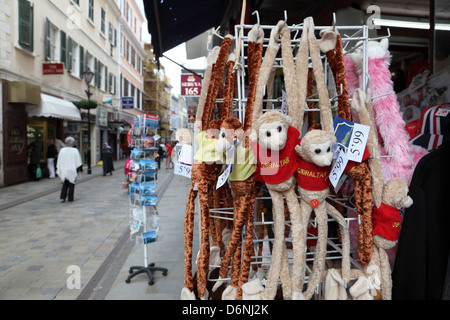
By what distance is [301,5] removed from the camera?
11.4ft

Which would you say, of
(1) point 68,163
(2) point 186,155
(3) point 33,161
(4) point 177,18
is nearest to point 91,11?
(3) point 33,161

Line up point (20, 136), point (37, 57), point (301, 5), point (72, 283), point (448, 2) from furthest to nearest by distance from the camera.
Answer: point (37, 57), point (20, 136), point (301, 5), point (72, 283), point (448, 2)

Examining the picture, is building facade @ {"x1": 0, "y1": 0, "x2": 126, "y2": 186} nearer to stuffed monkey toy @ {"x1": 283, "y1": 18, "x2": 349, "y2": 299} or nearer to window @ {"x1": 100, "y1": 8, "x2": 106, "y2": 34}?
window @ {"x1": 100, "y1": 8, "x2": 106, "y2": 34}

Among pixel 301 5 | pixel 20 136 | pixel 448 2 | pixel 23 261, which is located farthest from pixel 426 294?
pixel 20 136

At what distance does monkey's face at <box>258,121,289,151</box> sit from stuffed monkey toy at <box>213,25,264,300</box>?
0.41ft

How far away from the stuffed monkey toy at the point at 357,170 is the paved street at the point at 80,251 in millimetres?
2129

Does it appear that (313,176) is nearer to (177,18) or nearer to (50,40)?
(177,18)

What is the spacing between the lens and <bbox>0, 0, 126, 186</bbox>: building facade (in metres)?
9.09

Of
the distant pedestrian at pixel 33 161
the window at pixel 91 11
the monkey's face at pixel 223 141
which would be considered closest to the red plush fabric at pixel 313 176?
the monkey's face at pixel 223 141

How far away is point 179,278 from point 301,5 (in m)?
3.46

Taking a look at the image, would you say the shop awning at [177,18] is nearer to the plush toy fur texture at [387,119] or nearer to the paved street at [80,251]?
the plush toy fur texture at [387,119]

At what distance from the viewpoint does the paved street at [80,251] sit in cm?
305

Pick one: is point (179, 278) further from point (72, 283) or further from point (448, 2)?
point (448, 2)

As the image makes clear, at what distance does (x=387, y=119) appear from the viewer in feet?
5.11
